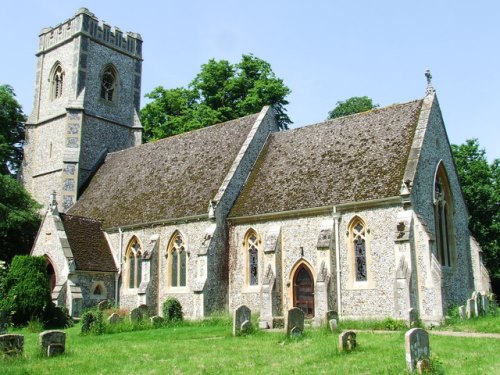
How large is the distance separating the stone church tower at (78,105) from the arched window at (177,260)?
10090 millimetres

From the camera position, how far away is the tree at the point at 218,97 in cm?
4050

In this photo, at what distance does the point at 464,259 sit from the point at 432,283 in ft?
18.6

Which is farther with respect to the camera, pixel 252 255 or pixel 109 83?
pixel 109 83

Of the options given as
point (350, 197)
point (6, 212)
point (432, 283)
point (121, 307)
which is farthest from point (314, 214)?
point (6, 212)

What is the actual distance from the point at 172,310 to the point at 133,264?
5.19 meters

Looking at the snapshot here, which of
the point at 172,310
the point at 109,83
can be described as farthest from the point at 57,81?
the point at 172,310

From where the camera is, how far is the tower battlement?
35.0 meters

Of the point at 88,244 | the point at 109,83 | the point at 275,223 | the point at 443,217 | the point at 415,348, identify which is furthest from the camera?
the point at 109,83

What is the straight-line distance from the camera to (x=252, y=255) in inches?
922

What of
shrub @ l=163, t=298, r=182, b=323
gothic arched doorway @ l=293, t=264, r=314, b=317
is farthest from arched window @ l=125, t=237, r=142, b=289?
gothic arched doorway @ l=293, t=264, r=314, b=317

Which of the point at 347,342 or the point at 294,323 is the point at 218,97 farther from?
the point at 347,342

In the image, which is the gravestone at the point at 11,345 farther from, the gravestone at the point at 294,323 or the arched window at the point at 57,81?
the arched window at the point at 57,81

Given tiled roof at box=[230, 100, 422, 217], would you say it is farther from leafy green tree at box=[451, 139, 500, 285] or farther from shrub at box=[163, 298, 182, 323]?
leafy green tree at box=[451, 139, 500, 285]

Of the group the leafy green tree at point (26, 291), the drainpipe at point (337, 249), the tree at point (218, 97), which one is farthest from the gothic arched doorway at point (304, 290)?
the tree at point (218, 97)
